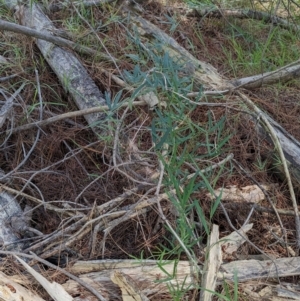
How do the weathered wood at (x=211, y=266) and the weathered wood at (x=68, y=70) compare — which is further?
the weathered wood at (x=68, y=70)

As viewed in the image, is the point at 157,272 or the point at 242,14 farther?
the point at 242,14

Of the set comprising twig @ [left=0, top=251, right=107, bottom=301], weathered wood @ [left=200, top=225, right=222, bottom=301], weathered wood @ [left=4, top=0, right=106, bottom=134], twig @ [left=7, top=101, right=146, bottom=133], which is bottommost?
twig @ [left=0, top=251, right=107, bottom=301]

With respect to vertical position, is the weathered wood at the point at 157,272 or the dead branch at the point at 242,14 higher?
the dead branch at the point at 242,14

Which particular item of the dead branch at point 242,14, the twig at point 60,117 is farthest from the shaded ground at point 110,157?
the dead branch at point 242,14

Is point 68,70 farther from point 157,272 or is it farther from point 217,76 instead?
point 157,272

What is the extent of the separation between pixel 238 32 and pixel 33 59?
4.73 ft

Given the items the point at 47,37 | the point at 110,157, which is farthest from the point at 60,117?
the point at 47,37

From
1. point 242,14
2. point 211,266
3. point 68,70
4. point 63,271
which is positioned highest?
point 242,14

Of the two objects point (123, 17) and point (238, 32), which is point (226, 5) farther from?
point (123, 17)

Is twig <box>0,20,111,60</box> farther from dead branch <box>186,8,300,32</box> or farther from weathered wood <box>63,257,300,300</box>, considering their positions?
weathered wood <box>63,257,300,300</box>

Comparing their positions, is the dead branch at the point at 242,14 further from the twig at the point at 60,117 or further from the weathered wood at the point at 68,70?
the twig at the point at 60,117

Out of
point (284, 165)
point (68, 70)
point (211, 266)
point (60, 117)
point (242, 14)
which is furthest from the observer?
point (242, 14)

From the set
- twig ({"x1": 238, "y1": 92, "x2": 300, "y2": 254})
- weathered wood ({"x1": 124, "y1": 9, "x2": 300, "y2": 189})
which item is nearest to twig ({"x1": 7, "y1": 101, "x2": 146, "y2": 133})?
weathered wood ({"x1": 124, "y1": 9, "x2": 300, "y2": 189})

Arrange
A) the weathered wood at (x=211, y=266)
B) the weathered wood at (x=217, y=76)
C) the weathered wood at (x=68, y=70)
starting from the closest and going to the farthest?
the weathered wood at (x=211, y=266) < the weathered wood at (x=217, y=76) < the weathered wood at (x=68, y=70)
